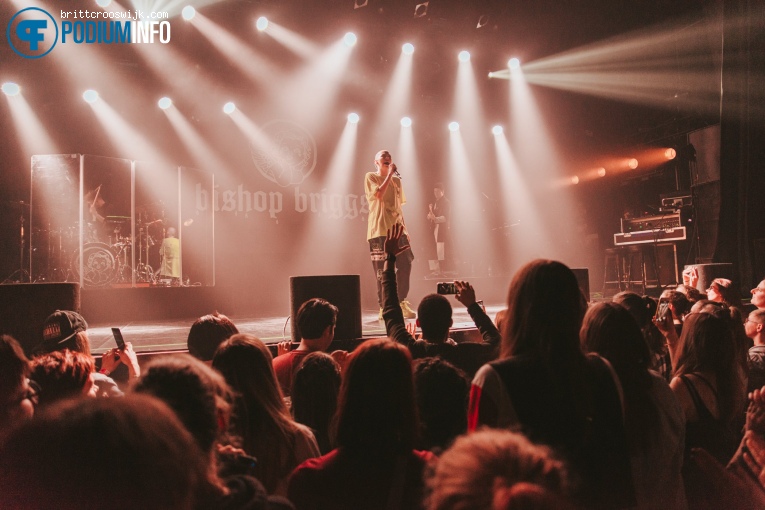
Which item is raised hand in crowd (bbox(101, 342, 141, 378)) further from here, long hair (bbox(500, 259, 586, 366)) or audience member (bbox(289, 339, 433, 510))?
long hair (bbox(500, 259, 586, 366))

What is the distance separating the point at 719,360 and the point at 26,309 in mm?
4527

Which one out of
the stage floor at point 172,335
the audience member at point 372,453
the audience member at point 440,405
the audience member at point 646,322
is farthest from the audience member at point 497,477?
the stage floor at point 172,335

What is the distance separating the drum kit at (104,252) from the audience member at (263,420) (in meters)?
8.25

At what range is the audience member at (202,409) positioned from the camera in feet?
3.61

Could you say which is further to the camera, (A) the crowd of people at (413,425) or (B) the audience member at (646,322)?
(B) the audience member at (646,322)

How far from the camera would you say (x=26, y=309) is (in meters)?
4.10

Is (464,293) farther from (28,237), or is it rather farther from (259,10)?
(28,237)

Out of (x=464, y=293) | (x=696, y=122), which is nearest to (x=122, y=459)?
(x=464, y=293)

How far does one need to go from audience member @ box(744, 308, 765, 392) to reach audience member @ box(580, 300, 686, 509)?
1.47 metres

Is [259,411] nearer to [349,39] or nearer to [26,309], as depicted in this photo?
[26,309]

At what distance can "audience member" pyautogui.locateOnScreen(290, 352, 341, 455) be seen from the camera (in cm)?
225

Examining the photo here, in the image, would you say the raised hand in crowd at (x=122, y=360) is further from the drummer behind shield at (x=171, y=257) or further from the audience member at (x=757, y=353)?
the drummer behind shield at (x=171, y=257)

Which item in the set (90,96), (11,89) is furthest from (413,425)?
(11,89)

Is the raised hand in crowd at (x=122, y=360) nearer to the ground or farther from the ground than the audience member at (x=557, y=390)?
nearer to the ground
